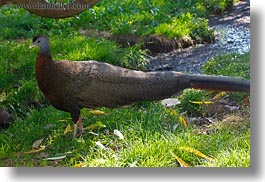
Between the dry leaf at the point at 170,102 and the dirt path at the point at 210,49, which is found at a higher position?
the dirt path at the point at 210,49

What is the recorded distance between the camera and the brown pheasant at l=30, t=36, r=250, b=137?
3.31 metres

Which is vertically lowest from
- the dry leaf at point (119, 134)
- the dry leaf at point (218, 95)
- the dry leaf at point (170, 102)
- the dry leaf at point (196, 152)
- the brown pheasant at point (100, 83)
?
the dry leaf at point (196, 152)

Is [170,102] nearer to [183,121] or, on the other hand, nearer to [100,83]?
[183,121]

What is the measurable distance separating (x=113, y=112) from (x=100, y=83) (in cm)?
11

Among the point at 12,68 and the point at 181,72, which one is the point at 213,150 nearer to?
the point at 181,72

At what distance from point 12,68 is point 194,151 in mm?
731

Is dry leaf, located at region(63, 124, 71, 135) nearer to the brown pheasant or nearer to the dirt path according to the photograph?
the brown pheasant

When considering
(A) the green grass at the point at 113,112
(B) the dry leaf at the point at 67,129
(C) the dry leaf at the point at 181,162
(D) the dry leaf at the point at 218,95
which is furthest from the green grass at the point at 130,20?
(C) the dry leaf at the point at 181,162

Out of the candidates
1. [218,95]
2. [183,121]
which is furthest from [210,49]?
[183,121]

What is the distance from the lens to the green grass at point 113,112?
3.24 m

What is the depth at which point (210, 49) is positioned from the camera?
Answer: 3387 millimetres

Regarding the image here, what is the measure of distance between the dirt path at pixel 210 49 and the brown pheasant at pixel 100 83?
42 millimetres

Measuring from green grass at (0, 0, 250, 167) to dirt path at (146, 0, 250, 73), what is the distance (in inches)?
1.2

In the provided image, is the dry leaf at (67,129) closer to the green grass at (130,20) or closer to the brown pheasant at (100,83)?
the brown pheasant at (100,83)
